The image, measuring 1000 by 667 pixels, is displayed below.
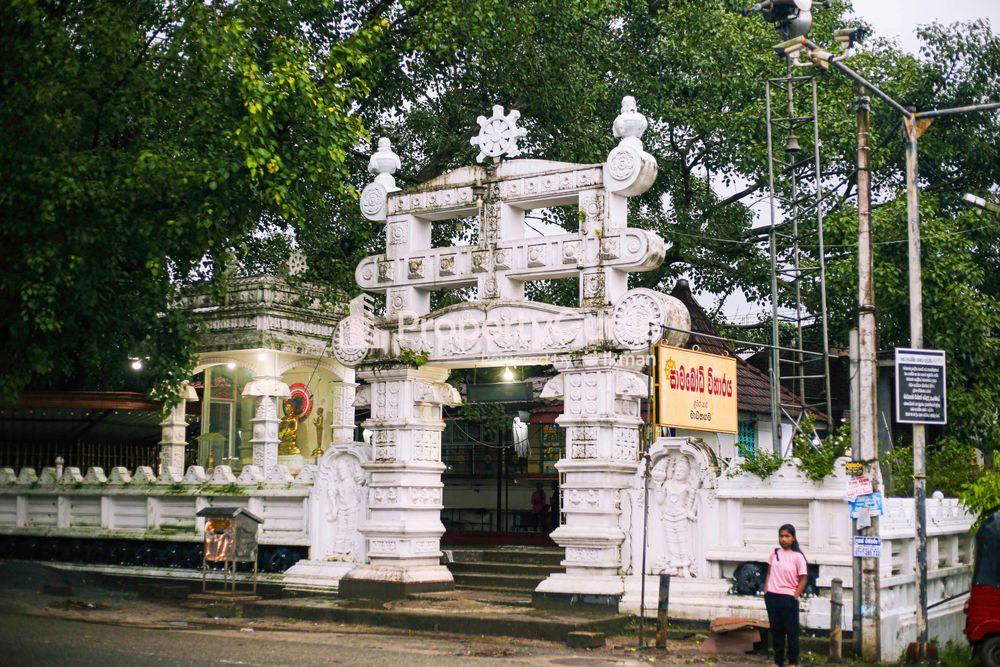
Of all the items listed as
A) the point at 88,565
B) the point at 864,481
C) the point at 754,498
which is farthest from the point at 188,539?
the point at 864,481

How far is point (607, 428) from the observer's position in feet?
57.2

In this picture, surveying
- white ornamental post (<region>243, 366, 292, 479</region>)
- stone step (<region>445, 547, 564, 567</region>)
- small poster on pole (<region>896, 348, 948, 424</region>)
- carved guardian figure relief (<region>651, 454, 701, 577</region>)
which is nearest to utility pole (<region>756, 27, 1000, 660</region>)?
small poster on pole (<region>896, 348, 948, 424</region>)

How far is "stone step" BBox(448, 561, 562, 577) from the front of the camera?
1942 centimetres

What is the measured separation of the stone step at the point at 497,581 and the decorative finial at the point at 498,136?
6759mm

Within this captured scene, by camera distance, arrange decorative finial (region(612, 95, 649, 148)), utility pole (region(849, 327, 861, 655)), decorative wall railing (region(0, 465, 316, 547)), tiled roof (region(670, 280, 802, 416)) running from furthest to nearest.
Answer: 1. tiled roof (region(670, 280, 802, 416))
2. decorative wall railing (region(0, 465, 316, 547))
3. decorative finial (region(612, 95, 649, 148))
4. utility pole (region(849, 327, 861, 655))

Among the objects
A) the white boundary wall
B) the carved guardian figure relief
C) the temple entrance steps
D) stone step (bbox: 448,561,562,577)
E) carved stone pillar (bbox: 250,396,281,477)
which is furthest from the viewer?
carved stone pillar (bbox: 250,396,281,477)

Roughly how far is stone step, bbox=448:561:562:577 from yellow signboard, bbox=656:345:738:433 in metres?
3.99

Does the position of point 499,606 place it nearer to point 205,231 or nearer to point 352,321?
point 352,321

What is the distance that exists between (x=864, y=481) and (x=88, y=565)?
→ 51.1 feet

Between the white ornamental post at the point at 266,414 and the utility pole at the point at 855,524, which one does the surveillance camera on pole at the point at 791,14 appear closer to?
the utility pole at the point at 855,524

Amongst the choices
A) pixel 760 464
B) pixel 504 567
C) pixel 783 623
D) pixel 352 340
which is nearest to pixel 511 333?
pixel 352 340

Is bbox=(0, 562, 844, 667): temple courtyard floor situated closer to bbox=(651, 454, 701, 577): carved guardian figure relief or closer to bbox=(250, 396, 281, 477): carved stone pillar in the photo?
bbox=(651, 454, 701, 577): carved guardian figure relief

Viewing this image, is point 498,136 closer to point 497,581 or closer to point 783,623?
point 497,581

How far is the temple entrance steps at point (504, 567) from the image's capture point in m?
19.2
